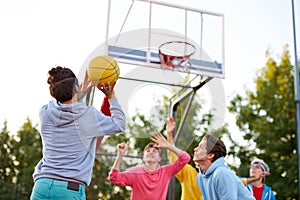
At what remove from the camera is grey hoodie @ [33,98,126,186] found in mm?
2623

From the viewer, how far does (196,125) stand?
569 cm

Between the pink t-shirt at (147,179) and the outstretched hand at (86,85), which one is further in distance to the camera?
the pink t-shirt at (147,179)

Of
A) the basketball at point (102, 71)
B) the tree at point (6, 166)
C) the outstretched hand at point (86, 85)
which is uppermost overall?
the basketball at point (102, 71)

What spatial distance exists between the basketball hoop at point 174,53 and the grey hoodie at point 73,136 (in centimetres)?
297

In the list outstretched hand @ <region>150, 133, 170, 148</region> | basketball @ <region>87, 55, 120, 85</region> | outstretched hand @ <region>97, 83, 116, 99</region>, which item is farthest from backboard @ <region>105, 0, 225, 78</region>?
outstretched hand @ <region>97, 83, 116, 99</region>

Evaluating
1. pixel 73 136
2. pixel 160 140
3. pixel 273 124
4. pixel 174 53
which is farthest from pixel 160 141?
pixel 273 124

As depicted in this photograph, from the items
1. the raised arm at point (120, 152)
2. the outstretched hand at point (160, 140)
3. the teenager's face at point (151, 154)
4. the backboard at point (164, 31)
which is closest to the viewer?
the raised arm at point (120, 152)

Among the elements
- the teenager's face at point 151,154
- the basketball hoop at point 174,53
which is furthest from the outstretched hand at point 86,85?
the basketball hoop at point 174,53

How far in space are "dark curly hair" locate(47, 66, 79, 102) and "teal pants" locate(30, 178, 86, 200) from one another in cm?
51

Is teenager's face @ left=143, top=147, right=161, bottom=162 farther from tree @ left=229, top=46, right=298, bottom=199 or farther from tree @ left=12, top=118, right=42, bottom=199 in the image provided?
tree @ left=12, top=118, right=42, bottom=199

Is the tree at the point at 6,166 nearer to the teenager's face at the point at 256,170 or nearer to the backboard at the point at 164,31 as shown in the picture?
the backboard at the point at 164,31

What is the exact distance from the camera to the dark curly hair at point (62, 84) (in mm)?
2730

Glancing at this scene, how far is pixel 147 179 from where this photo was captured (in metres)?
5.07

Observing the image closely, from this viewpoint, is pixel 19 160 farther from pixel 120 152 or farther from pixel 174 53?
pixel 120 152
